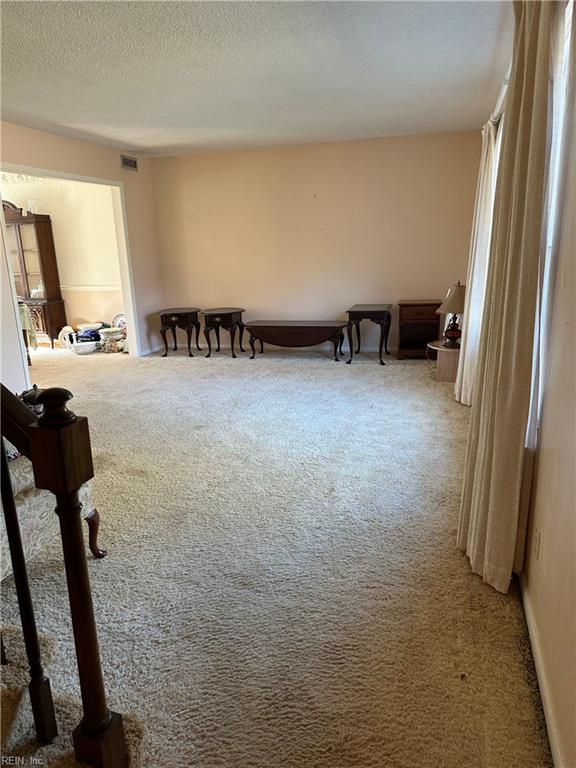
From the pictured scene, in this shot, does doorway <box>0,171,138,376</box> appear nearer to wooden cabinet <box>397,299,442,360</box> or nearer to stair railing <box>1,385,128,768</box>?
wooden cabinet <box>397,299,442,360</box>

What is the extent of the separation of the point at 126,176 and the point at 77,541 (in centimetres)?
607

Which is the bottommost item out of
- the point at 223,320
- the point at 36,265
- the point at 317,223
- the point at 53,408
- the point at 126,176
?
the point at 223,320

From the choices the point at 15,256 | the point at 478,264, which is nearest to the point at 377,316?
the point at 478,264

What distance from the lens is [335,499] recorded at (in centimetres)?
282

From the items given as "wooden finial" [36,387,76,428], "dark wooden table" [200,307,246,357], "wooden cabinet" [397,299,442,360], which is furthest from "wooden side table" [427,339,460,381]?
"wooden finial" [36,387,76,428]

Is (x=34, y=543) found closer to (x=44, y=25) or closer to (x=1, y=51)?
(x=44, y=25)

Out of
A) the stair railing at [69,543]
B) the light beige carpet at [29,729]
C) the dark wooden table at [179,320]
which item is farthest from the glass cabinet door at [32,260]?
the stair railing at [69,543]

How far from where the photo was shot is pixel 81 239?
294 inches

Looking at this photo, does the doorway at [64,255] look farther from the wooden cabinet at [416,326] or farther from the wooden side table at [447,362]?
the wooden side table at [447,362]

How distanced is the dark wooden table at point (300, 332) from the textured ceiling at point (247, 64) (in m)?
2.09

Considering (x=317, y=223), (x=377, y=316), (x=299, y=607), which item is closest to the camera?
(x=299, y=607)

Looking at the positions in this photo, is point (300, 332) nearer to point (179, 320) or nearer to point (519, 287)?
point (179, 320)

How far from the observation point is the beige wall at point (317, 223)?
19.5 feet

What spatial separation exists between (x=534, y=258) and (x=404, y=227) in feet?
15.2
